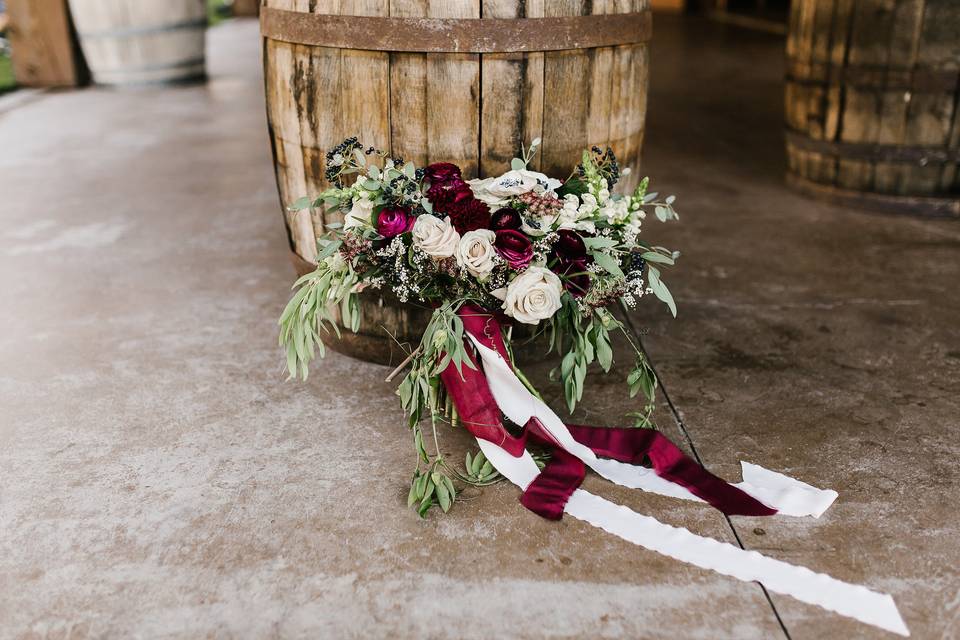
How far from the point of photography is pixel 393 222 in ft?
6.47

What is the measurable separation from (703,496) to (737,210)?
2.40 metres

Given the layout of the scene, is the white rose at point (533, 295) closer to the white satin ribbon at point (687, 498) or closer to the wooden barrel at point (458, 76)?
the white satin ribbon at point (687, 498)

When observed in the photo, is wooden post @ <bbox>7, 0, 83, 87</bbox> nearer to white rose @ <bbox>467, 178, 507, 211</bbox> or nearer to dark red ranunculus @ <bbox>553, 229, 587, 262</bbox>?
white rose @ <bbox>467, 178, 507, 211</bbox>

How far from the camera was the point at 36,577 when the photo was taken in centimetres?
167

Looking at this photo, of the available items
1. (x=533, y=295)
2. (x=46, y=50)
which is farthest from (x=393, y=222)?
(x=46, y=50)

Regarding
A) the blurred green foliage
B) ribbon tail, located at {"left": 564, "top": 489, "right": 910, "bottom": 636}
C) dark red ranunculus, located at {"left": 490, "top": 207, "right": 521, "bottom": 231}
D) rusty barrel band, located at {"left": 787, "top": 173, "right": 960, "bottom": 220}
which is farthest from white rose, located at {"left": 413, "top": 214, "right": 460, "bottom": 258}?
the blurred green foliage

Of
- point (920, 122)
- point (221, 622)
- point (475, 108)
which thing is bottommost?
point (221, 622)

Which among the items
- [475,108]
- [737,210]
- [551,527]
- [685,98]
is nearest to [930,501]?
[551,527]

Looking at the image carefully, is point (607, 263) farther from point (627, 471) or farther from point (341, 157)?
point (341, 157)

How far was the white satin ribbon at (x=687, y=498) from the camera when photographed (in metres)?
1.60

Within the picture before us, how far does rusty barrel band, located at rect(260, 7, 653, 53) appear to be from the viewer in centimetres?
203

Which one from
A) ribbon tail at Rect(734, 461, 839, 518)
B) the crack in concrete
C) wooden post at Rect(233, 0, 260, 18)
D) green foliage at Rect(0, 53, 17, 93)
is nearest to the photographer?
the crack in concrete

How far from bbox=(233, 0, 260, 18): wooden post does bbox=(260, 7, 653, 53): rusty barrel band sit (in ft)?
41.6

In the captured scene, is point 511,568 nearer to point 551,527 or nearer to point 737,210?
point 551,527
